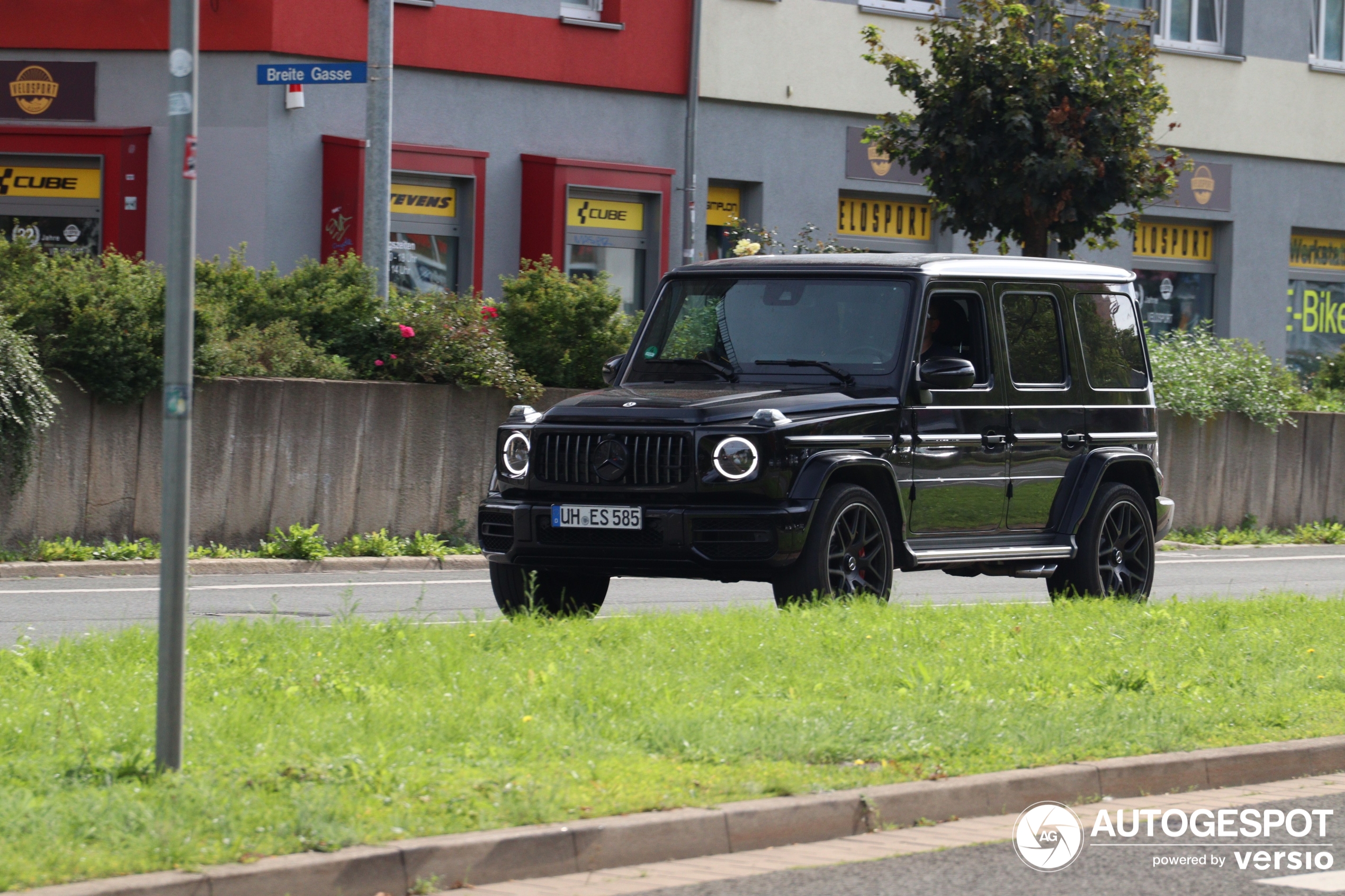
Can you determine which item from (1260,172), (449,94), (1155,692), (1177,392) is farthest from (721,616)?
(1260,172)

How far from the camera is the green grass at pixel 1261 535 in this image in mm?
22328

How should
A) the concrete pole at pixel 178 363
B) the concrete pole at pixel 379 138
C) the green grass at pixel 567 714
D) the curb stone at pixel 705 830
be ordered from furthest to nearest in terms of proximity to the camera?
the concrete pole at pixel 379 138 < the concrete pole at pixel 178 363 < the green grass at pixel 567 714 < the curb stone at pixel 705 830

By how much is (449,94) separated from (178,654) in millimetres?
18857

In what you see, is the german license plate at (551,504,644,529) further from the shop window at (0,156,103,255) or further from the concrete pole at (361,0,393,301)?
the shop window at (0,156,103,255)

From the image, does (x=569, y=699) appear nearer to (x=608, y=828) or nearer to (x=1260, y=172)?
(x=608, y=828)

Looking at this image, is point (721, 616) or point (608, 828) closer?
point (608, 828)

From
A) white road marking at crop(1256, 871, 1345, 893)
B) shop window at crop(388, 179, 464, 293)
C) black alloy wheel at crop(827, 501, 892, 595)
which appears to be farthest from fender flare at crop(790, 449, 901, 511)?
shop window at crop(388, 179, 464, 293)

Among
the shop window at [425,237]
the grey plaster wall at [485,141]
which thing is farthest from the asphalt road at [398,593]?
the shop window at [425,237]

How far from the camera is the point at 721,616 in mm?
10312

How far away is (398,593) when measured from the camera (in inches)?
545

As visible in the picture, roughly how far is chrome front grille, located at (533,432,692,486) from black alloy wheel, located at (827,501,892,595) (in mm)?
894

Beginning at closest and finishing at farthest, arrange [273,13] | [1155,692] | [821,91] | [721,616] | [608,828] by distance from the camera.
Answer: [608,828] < [1155,692] < [721,616] < [273,13] < [821,91]

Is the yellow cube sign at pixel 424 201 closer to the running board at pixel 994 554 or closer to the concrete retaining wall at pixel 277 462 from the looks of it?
the concrete retaining wall at pixel 277 462

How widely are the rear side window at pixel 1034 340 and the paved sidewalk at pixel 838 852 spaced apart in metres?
4.82
